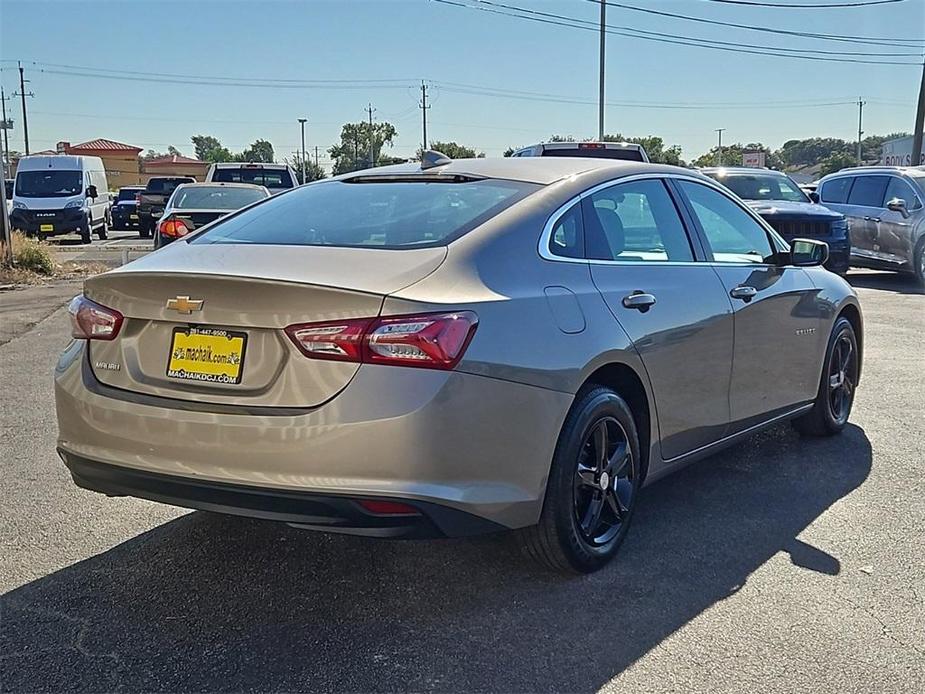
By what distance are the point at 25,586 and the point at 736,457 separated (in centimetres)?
367

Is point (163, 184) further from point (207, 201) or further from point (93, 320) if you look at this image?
point (93, 320)

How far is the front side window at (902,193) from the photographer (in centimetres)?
1431

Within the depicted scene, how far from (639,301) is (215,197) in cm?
1105

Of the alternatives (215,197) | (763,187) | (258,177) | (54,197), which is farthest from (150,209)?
(763,187)

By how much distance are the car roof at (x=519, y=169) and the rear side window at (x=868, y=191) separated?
473 inches

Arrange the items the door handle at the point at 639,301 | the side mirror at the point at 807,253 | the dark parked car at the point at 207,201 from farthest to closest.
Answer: the dark parked car at the point at 207,201, the side mirror at the point at 807,253, the door handle at the point at 639,301

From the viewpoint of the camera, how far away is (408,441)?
2.94 meters

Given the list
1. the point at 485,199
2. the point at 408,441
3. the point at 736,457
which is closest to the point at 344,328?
the point at 408,441

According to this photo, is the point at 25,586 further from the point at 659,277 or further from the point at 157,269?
the point at 659,277

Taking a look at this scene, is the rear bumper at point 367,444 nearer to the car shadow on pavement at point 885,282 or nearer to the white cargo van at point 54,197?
the car shadow on pavement at point 885,282

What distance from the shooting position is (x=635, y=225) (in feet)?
13.8

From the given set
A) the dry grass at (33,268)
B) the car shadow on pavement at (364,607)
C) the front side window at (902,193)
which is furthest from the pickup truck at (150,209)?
the car shadow on pavement at (364,607)

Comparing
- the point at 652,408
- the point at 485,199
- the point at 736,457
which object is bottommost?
the point at 736,457

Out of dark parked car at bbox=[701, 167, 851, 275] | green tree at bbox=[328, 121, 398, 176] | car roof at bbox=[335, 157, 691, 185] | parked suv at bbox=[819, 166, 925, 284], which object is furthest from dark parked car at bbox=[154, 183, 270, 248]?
green tree at bbox=[328, 121, 398, 176]
